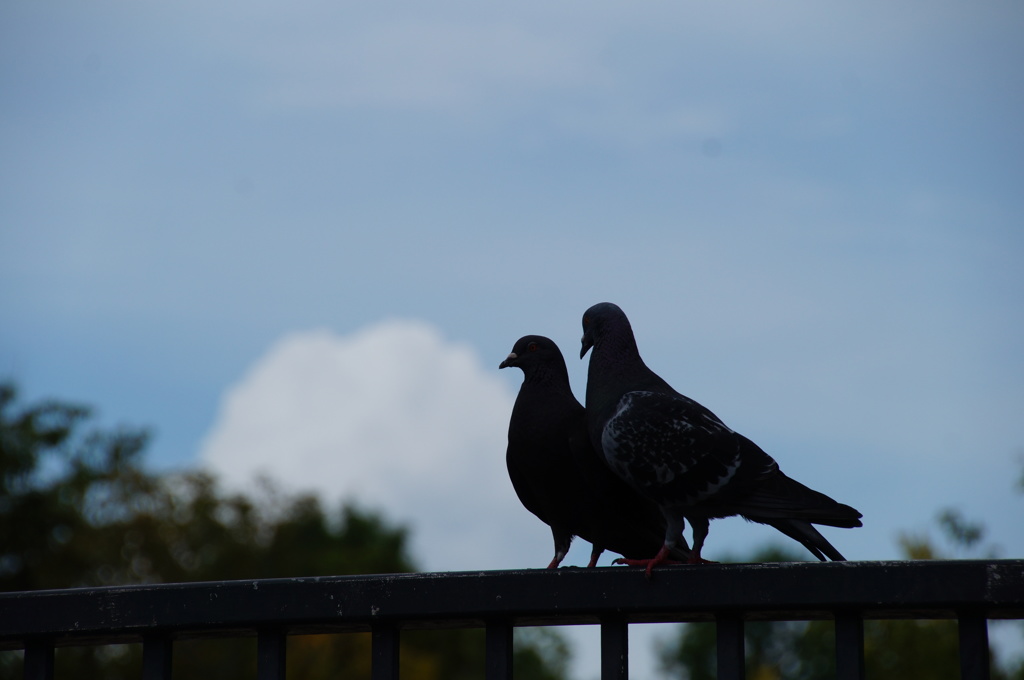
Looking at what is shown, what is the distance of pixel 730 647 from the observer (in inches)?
109

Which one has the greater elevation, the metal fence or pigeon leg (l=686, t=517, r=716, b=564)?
pigeon leg (l=686, t=517, r=716, b=564)

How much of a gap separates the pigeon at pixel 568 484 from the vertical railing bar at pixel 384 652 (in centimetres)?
129

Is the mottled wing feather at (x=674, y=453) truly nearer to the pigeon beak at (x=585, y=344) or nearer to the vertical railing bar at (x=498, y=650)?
the pigeon beak at (x=585, y=344)

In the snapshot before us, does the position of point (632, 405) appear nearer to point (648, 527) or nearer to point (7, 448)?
point (648, 527)

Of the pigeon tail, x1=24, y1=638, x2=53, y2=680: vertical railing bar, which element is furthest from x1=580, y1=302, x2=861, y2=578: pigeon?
x1=24, y1=638, x2=53, y2=680: vertical railing bar

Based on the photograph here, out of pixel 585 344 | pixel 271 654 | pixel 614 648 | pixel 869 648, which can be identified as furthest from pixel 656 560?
pixel 869 648

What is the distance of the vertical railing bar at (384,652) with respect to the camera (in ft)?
9.46

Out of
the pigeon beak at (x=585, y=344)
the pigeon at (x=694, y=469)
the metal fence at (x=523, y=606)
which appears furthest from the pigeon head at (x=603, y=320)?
the metal fence at (x=523, y=606)

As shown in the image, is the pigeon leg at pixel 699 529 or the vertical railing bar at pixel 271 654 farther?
the pigeon leg at pixel 699 529

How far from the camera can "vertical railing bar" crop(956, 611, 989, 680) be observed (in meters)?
2.60

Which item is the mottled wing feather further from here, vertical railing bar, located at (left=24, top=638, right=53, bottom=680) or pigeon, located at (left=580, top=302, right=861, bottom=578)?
vertical railing bar, located at (left=24, top=638, right=53, bottom=680)

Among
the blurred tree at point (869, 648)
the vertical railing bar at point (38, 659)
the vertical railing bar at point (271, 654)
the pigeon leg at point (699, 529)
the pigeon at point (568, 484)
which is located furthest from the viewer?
the blurred tree at point (869, 648)

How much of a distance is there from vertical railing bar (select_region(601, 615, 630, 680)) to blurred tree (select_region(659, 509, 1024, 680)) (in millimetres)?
825

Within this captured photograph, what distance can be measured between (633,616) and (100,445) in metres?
31.1
